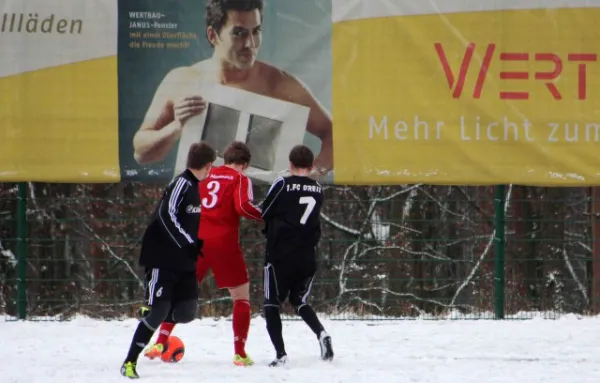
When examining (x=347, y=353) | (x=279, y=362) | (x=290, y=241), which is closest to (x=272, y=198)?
(x=290, y=241)

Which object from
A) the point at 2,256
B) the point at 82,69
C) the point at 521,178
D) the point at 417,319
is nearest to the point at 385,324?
the point at 417,319

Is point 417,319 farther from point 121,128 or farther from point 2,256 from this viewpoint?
point 2,256

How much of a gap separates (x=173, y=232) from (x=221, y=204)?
0.63 metres

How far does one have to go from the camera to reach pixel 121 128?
39.0ft

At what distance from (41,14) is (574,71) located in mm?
5135

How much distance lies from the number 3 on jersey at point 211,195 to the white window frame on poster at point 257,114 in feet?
9.38

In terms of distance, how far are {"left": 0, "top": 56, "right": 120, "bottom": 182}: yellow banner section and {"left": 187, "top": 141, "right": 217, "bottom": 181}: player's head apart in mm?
3444

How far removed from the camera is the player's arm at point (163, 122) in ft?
38.9

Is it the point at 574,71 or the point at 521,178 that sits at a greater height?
the point at 574,71

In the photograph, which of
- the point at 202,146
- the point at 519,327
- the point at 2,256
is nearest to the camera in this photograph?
the point at 202,146

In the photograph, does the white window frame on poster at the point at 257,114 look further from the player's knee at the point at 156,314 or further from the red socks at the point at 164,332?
the player's knee at the point at 156,314

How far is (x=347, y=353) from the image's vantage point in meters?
9.62

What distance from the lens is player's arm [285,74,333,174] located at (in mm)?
11875

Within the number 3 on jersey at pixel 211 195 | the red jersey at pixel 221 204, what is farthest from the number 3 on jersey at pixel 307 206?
the number 3 on jersey at pixel 211 195
